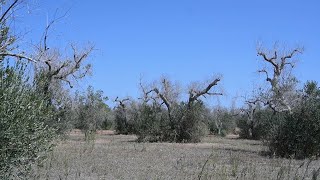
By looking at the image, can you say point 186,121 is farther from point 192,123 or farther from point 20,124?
point 20,124

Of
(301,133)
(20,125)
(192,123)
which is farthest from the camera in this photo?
(192,123)

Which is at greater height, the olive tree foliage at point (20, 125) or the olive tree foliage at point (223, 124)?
the olive tree foliage at point (223, 124)

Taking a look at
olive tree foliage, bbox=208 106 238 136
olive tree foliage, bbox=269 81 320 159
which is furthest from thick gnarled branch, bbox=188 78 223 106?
olive tree foliage, bbox=208 106 238 136

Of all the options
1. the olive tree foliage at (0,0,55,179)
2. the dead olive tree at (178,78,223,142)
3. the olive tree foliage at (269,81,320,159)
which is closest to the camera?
the olive tree foliage at (0,0,55,179)

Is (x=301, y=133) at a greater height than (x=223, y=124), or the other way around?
(x=223, y=124)

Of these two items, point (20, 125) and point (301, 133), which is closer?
point (20, 125)

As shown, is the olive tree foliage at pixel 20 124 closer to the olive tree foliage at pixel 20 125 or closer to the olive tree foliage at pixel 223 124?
the olive tree foliage at pixel 20 125

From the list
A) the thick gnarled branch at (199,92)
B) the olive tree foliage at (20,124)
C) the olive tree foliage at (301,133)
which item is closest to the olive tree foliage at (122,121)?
the thick gnarled branch at (199,92)

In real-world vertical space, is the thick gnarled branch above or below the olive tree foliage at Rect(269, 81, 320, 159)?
above

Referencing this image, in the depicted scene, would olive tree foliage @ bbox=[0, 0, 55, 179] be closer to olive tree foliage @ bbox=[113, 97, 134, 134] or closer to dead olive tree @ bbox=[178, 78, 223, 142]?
dead olive tree @ bbox=[178, 78, 223, 142]

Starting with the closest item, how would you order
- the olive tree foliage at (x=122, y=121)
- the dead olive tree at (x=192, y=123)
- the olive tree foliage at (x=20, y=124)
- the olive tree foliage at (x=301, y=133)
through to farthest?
the olive tree foliage at (x=20, y=124) < the olive tree foliage at (x=301, y=133) < the dead olive tree at (x=192, y=123) < the olive tree foliage at (x=122, y=121)

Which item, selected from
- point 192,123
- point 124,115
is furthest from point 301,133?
point 124,115

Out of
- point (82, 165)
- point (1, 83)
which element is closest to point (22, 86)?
point (1, 83)

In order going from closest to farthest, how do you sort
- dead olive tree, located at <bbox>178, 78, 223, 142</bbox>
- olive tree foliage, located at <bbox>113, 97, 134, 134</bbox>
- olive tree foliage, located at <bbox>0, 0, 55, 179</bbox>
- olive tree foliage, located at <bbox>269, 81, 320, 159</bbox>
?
olive tree foliage, located at <bbox>0, 0, 55, 179</bbox> → olive tree foliage, located at <bbox>269, 81, 320, 159</bbox> → dead olive tree, located at <bbox>178, 78, 223, 142</bbox> → olive tree foliage, located at <bbox>113, 97, 134, 134</bbox>
